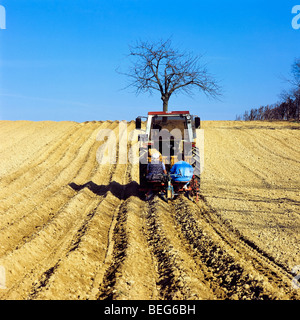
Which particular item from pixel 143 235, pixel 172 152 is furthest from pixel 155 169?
pixel 143 235

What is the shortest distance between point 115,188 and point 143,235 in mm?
5503

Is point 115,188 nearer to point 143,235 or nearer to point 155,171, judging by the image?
point 155,171

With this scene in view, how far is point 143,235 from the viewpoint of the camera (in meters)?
7.41

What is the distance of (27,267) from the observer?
19.2 feet

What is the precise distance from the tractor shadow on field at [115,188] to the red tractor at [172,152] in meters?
0.69

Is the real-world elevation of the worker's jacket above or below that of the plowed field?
above

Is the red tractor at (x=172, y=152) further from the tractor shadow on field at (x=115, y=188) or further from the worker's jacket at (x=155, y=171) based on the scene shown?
the tractor shadow on field at (x=115, y=188)

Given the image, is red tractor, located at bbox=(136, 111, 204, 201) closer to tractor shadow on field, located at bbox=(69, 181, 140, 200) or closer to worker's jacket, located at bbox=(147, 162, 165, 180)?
worker's jacket, located at bbox=(147, 162, 165, 180)

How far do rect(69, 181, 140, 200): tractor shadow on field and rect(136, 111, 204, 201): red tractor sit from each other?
2.28ft

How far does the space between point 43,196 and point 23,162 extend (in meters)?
6.80

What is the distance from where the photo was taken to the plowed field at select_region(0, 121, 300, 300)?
4.96 m

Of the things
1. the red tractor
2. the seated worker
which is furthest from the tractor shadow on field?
the seated worker
